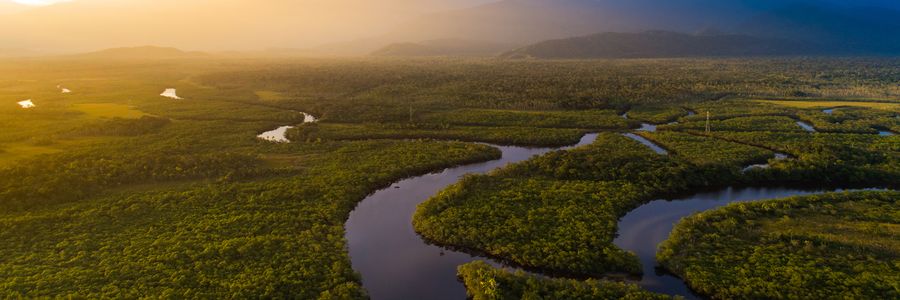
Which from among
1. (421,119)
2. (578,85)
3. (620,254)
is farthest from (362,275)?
(578,85)

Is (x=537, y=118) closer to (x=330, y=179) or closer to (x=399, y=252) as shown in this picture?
(x=330, y=179)

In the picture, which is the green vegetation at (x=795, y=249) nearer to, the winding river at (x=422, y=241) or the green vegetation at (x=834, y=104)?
the winding river at (x=422, y=241)

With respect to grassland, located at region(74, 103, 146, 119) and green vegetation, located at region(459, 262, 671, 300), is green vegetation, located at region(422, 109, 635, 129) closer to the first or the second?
green vegetation, located at region(459, 262, 671, 300)

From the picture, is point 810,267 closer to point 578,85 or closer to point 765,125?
point 765,125

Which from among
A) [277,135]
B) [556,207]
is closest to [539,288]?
[556,207]

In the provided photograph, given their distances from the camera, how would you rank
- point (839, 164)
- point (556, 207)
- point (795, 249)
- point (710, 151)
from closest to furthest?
point (795, 249) → point (556, 207) → point (839, 164) → point (710, 151)
